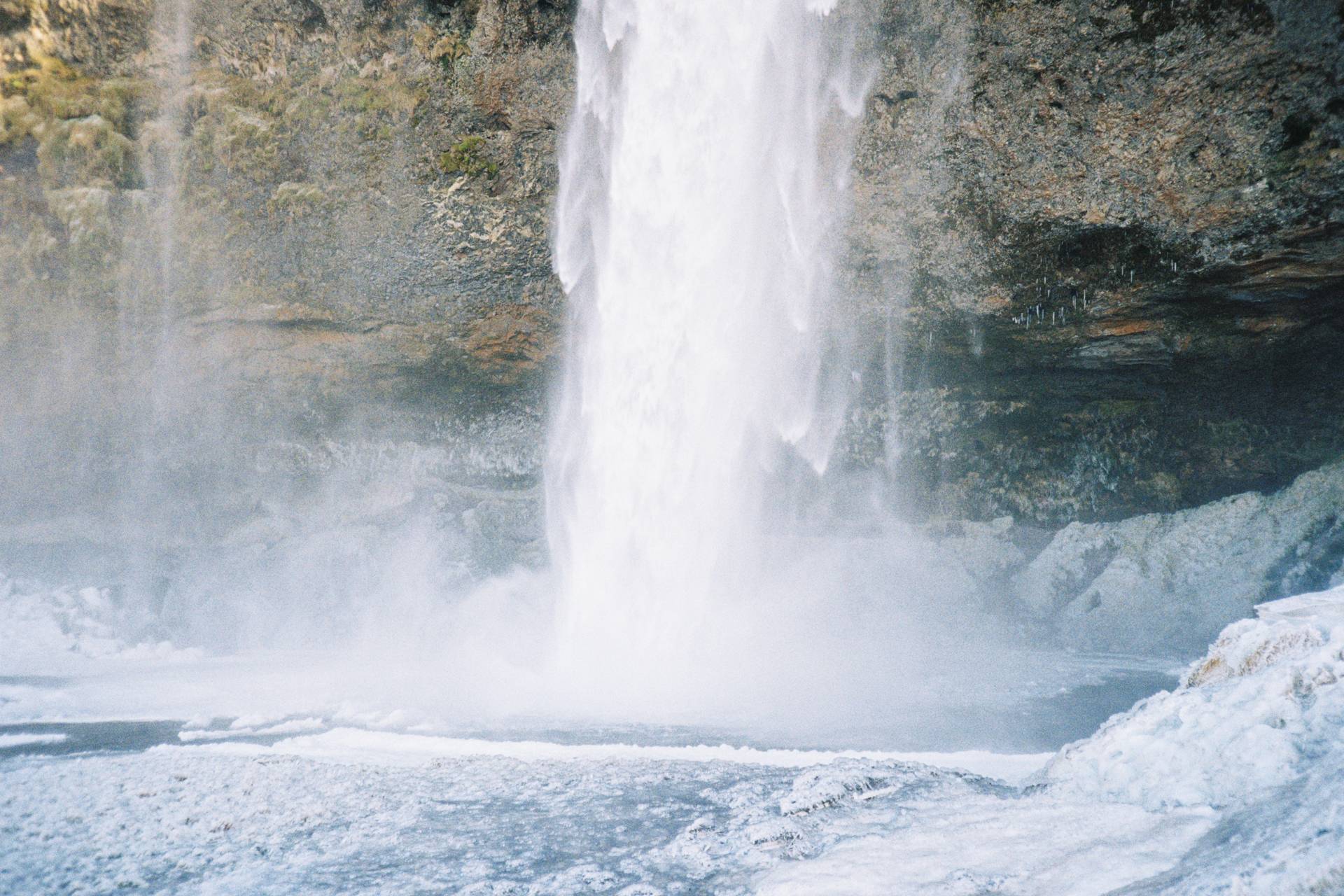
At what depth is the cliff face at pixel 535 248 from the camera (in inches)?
354

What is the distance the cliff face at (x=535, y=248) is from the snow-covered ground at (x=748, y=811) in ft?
20.8

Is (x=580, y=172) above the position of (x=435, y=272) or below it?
above

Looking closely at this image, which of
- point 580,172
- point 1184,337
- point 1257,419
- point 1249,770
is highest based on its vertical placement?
point 580,172

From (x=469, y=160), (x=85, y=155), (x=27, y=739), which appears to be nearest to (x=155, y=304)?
(x=85, y=155)

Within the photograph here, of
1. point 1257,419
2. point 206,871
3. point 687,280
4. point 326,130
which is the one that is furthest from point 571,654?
point 1257,419

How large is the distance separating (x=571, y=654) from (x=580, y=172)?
18.6 feet

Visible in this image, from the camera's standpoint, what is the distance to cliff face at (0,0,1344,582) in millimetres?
8992

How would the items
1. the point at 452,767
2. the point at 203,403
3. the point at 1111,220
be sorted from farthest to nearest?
the point at 203,403 → the point at 1111,220 → the point at 452,767

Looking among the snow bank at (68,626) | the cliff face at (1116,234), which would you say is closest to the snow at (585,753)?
the cliff face at (1116,234)

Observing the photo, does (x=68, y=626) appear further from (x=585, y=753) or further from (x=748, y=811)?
(x=748, y=811)

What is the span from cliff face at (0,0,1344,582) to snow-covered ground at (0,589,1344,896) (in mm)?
6332

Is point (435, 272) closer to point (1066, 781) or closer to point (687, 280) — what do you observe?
point (687, 280)

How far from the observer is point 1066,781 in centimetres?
373

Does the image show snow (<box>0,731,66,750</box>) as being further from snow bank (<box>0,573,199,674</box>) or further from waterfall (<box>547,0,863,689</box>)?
snow bank (<box>0,573,199,674</box>)
